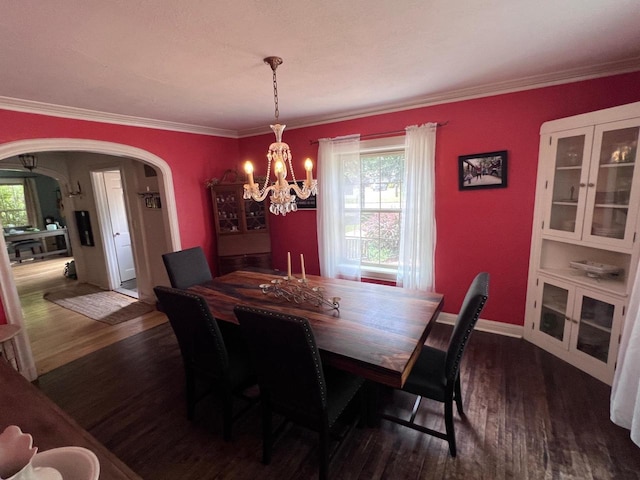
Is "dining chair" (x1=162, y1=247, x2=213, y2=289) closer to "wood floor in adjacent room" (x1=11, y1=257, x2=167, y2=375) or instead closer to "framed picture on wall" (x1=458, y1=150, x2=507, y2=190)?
"wood floor in adjacent room" (x1=11, y1=257, x2=167, y2=375)

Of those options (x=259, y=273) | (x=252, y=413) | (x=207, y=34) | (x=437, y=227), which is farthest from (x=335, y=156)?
(x=252, y=413)

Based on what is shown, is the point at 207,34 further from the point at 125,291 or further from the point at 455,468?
the point at 125,291

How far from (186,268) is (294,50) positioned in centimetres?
207

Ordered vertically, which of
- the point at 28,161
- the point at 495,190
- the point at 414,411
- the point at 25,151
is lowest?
the point at 414,411

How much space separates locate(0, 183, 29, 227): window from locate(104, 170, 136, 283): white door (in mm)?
5247

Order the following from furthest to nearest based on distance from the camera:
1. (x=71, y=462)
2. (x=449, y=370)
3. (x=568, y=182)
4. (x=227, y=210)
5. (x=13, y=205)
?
(x=13, y=205)
(x=227, y=210)
(x=568, y=182)
(x=449, y=370)
(x=71, y=462)

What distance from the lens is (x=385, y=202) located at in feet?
11.7

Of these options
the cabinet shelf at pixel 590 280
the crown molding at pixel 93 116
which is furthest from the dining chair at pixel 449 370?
the crown molding at pixel 93 116

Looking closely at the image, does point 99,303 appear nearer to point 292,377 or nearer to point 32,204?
point 292,377

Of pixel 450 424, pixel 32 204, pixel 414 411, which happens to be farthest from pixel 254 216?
pixel 32 204

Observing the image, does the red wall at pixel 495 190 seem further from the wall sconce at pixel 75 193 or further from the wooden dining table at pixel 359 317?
the wall sconce at pixel 75 193

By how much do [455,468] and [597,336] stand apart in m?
1.71

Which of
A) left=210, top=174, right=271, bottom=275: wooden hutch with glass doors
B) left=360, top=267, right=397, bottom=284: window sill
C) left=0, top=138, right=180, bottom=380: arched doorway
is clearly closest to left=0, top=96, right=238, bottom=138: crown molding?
left=0, top=138, right=180, bottom=380: arched doorway

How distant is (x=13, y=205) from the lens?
7750 millimetres
